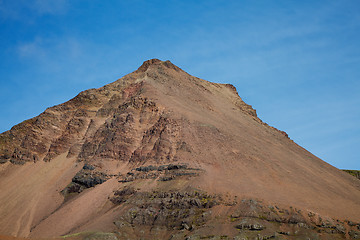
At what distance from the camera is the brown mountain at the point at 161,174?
162 feet

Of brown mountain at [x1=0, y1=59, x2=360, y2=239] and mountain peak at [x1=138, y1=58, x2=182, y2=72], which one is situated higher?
mountain peak at [x1=138, y1=58, x2=182, y2=72]

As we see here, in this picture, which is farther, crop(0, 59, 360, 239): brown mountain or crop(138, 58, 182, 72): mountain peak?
crop(138, 58, 182, 72): mountain peak

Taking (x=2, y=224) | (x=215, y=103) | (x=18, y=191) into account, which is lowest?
(x=2, y=224)

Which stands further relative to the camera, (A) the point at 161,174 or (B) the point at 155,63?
(B) the point at 155,63

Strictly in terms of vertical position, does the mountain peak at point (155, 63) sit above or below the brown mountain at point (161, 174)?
above

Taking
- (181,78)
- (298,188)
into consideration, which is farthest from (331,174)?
(181,78)

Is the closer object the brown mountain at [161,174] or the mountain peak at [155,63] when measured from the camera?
the brown mountain at [161,174]

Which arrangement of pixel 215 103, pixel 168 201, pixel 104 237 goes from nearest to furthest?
pixel 104 237 < pixel 168 201 < pixel 215 103

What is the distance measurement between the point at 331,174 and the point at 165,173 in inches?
1422

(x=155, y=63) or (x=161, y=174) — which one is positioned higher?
(x=155, y=63)

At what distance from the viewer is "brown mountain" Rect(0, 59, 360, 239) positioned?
49.5 meters

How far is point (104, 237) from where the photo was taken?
46.5m

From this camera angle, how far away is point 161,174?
2394 inches

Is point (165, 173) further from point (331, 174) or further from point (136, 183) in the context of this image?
point (331, 174)
